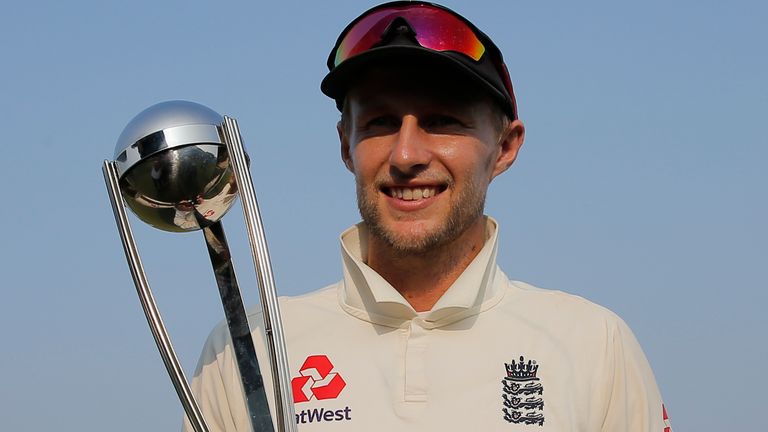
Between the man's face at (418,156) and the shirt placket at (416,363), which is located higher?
the man's face at (418,156)

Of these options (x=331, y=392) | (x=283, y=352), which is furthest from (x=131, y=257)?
(x=331, y=392)

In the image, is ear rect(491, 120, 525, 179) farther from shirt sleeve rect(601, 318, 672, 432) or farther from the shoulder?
shirt sleeve rect(601, 318, 672, 432)

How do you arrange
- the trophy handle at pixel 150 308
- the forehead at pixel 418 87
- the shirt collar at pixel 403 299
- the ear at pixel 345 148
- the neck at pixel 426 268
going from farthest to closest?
the ear at pixel 345 148 → the neck at pixel 426 268 → the shirt collar at pixel 403 299 → the forehead at pixel 418 87 → the trophy handle at pixel 150 308

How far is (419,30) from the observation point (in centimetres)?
492

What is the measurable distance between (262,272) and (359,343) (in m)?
1.09

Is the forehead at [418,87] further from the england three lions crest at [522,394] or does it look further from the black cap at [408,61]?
the england three lions crest at [522,394]

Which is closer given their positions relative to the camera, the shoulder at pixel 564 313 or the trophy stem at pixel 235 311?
the trophy stem at pixel 235 311

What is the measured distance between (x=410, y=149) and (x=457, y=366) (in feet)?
2.92

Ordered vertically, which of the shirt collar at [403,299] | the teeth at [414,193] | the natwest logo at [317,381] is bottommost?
the natwest logo at [317,381]

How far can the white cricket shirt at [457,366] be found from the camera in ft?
15.6

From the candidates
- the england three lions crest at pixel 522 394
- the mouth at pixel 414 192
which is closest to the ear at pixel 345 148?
the mouth at pixel 414 192

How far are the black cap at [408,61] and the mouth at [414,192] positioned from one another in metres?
0.47

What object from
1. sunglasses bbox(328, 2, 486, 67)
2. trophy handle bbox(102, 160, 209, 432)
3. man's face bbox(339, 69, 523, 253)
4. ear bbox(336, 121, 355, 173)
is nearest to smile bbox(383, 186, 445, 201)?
man's face bbox(339, 69, 523, 253)

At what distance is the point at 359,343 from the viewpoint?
5.02 meters
